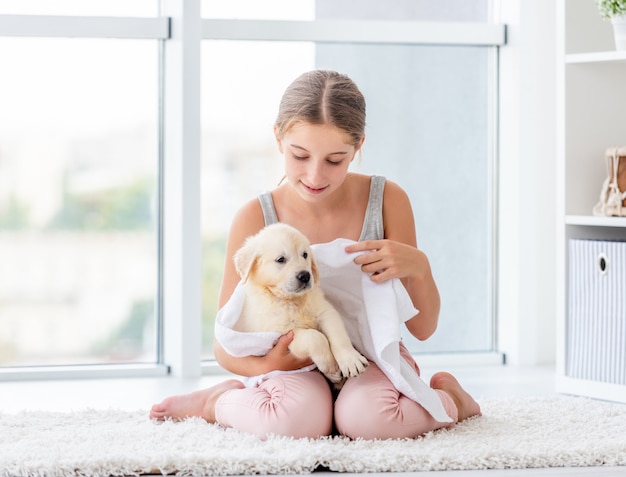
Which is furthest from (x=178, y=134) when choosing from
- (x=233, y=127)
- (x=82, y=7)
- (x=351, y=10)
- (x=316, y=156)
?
(x=316, y=156)

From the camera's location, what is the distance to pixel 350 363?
1.79 m

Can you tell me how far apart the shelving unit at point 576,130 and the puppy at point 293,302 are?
2.97ft

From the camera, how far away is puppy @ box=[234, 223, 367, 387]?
179cm

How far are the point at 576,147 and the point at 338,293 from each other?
3.12ft

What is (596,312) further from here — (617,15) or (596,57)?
(617,15)

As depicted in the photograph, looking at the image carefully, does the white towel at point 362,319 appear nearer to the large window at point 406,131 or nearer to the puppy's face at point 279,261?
the puppy's face at point 279,261

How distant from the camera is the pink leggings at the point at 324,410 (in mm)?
1775

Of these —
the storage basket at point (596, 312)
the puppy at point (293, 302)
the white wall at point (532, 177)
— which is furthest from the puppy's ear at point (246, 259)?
the white wall at point (532, 177)

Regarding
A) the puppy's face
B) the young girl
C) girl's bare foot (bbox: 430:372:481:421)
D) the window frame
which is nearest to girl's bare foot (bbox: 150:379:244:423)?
the young girl

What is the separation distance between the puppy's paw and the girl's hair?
1.43 ft

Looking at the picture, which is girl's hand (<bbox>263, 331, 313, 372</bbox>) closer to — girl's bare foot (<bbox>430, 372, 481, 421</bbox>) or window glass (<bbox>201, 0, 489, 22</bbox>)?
girl's bare foot (<bbox>430, 372, 481, 421</bbox>)

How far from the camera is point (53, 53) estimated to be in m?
3.00

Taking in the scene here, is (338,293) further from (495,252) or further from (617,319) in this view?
(495,252)

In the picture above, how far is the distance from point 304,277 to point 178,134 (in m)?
1.28
